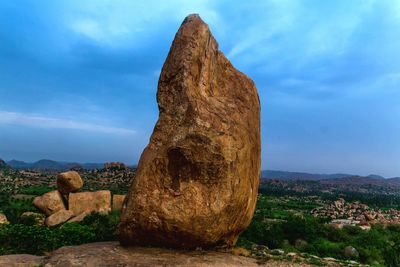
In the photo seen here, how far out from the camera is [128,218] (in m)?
10.7

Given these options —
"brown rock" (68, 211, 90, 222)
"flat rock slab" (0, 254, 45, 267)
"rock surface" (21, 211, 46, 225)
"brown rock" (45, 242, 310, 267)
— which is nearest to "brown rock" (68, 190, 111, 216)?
"brown rock" (68, 211, 90, 222)

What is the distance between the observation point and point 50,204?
2512 cm

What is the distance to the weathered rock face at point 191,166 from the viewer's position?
10586 mm

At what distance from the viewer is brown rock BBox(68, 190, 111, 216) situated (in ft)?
84.2

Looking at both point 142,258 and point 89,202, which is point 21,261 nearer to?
point 142,258

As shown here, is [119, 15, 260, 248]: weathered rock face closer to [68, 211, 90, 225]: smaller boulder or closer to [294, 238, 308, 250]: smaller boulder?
[294, 238, 308, 250]: smaller boulder

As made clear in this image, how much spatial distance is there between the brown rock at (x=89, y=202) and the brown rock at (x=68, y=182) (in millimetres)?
647

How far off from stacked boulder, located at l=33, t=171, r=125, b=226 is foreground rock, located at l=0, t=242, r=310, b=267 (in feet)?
46.1

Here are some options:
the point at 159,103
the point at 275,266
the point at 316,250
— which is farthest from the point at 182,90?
the point at 316,250

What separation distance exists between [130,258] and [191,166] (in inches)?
113

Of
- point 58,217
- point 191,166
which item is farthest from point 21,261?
point 58,217

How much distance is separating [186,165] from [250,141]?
2.45 meters

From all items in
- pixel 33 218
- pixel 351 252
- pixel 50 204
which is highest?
pixel 50 204

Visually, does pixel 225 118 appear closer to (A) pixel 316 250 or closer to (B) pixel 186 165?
(B) pixel 186 165
